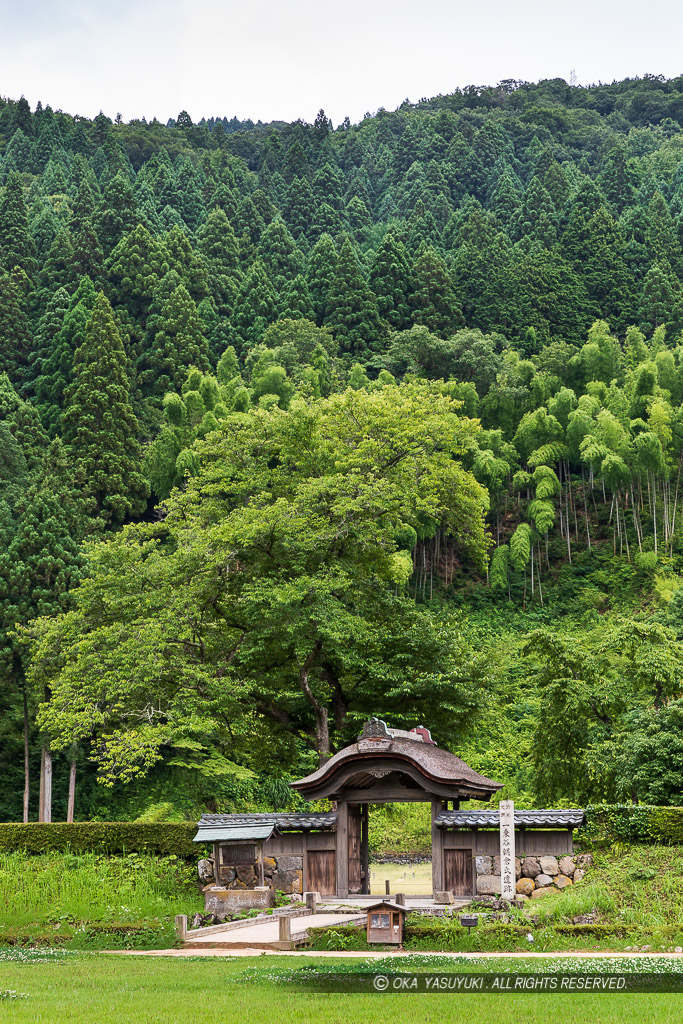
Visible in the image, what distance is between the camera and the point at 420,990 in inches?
399

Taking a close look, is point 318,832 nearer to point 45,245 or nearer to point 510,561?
→ point 510,561

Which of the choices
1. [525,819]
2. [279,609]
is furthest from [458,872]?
[279,609]

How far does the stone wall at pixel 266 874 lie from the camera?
17.7 m

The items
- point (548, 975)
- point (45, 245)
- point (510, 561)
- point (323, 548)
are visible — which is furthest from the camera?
point (45, 245)

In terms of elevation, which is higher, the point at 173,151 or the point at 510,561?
the point at 173,151

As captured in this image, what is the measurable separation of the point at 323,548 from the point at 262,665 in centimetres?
307

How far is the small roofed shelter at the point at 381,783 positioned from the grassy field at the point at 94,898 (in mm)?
2647

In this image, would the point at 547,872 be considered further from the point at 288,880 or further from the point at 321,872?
the point at 288,880

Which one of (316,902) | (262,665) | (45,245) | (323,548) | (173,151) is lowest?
(316,902)

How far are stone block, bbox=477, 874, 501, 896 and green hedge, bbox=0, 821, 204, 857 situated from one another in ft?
15.8

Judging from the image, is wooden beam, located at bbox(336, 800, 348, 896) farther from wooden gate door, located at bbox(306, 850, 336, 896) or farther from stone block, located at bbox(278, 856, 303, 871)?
stone block, located at bbox(278, 856, 303, 871)

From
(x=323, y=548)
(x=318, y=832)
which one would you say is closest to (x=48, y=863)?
(x=318, y=832)

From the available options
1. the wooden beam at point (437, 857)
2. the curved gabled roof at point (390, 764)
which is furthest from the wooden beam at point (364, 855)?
the wooden beam at point (437, 857)

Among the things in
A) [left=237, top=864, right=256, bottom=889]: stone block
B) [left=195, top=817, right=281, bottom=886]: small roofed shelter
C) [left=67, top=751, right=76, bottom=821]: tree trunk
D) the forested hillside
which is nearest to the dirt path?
[left=195, top=817, right=281, bottom=886]: small roofed shelter
